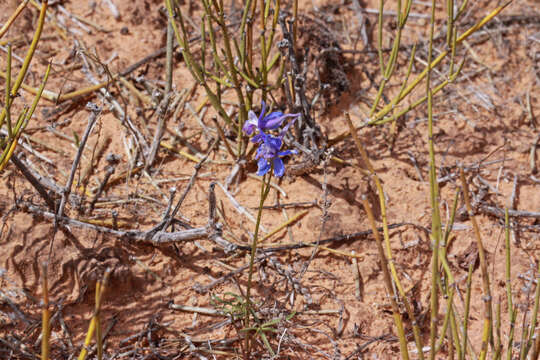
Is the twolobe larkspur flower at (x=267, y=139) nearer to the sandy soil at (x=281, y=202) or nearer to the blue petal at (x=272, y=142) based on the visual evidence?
the blue petal at (x=272, y=142)

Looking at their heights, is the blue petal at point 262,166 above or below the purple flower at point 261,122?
below

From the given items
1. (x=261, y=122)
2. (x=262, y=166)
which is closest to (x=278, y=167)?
(x=262, y=166)

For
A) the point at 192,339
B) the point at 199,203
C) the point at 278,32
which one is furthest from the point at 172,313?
the point at 278,32

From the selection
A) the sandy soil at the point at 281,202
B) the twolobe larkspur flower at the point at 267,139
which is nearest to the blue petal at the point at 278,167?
the twolobe larkspur flower at the point at 267,139

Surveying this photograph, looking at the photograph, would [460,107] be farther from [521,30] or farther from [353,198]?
[353,198]

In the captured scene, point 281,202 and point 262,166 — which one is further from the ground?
point 281,202

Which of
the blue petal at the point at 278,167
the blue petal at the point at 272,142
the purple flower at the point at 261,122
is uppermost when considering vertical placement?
the purple flower at the point at 261,122

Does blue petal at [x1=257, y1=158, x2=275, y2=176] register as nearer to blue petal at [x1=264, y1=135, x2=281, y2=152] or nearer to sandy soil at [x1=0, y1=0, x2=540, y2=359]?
blue petal at [x1=264, y1=135, x2=281, y2=152]

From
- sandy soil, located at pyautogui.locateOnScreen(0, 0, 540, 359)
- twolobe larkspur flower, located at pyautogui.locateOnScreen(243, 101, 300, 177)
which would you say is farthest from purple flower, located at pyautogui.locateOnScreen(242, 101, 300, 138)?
sandy soil, located at pyautogui.locateOnScreen(0, 0, 540, 359)

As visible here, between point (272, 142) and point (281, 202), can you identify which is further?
point (281, 202)

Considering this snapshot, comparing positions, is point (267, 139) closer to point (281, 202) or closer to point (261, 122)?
point (261, 122)
